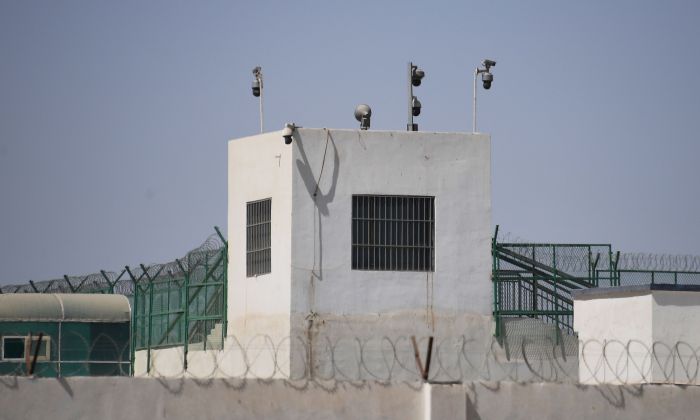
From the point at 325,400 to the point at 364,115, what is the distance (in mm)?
11366

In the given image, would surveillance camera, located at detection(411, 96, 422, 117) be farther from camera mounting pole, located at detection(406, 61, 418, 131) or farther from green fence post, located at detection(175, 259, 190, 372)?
green fence post, located at detection(175, 259, 190, 372)

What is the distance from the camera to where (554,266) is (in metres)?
32.0

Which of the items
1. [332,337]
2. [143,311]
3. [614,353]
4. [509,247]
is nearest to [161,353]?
[143,311]

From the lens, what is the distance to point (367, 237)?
98.4ft

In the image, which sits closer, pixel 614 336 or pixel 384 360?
pixel 614 336

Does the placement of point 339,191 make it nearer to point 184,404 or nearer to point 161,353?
point 161,353

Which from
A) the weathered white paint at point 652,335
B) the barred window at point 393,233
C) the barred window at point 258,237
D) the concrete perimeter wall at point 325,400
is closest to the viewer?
the concrete perimeter wall at point 325,400

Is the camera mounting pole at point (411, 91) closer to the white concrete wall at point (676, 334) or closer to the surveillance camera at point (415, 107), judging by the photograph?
the surveillance camera at point (415, 107)

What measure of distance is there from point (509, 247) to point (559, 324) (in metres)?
2.06

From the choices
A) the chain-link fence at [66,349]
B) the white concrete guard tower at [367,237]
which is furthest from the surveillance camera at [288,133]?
the chain-link fence at [66,349]

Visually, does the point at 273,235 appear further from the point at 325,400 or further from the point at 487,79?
the point at 325,400

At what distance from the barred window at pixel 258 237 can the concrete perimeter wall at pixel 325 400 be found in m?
9.24

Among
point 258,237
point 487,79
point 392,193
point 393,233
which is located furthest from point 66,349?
point 487,79

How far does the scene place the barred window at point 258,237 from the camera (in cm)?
3039
